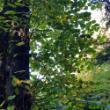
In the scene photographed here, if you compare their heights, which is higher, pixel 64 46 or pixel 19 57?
pixel 64 46

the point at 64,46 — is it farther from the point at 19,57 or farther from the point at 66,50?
the point at 19,57

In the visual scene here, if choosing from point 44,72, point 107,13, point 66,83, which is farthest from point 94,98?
point 107,13

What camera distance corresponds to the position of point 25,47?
400cm

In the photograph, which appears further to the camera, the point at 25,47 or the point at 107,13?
the point at 107,13

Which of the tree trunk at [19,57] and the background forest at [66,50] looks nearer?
the tree trunk at [19,57]

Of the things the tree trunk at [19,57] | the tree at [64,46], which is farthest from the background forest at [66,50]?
the tree trunk at [19,57]

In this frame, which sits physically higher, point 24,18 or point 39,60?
point 24,18

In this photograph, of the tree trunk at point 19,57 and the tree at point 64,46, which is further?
the tree at point 64,46

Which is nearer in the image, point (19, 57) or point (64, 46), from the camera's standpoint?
point (19, 57)

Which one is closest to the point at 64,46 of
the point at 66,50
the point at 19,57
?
the point at 66,50

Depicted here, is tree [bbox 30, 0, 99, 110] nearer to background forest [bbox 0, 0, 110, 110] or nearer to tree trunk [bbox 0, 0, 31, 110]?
background forest [bbox 0, 0, 110, 110]

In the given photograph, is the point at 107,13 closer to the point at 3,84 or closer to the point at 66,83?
the point at 66,83

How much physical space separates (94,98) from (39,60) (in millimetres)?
1028

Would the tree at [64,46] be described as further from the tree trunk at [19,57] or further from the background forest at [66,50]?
the tree trunk at [19,57]
